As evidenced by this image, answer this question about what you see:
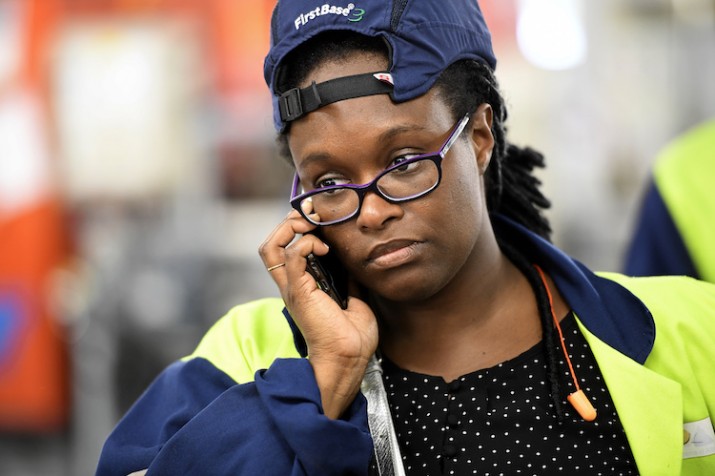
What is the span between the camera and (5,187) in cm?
657

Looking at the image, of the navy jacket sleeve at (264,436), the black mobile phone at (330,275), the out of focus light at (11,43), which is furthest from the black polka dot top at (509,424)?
the out of focus light at (11,43)

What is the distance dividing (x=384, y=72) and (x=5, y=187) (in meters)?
4.94

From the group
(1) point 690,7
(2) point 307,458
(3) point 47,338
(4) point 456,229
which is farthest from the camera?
(1) point 690,7

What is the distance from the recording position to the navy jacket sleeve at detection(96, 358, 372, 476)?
84.8 inches

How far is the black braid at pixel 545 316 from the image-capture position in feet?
7.59

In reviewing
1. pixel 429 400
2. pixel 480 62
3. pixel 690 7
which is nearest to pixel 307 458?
pixel 429 400

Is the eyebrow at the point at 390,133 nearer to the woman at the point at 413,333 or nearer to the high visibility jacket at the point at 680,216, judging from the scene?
the woman at the point at 413,333

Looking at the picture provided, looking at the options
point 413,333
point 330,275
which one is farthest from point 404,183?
point 413,333

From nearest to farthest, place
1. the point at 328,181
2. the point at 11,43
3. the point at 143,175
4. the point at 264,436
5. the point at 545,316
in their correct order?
the point at 264,436 → the point at 328,181 → the point at 545,316 → the point at 11,43 → the point at 143,175

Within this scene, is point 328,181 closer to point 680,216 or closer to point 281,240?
point 281,240

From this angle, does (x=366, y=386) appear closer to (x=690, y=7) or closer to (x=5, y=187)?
(x=5, y=187)

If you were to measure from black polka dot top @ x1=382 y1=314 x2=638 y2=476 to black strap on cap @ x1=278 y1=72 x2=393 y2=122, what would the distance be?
72 cm

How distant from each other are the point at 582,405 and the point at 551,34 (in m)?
4.92

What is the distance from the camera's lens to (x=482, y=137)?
2.53 meters
